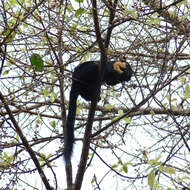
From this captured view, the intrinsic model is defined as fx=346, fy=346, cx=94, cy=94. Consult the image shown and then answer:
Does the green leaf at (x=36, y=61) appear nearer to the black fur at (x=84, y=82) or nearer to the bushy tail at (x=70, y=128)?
the black fur at (x=84, y=82)

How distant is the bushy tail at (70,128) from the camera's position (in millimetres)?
3012

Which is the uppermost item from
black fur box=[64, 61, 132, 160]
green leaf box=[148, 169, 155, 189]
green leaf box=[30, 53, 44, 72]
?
black fur box=[64, 61, 132, 160]

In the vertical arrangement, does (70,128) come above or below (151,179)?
above

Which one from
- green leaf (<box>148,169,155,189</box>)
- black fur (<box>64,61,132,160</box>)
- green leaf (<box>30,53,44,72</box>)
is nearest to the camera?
green leaf (<box>148,169,155,189</box>)

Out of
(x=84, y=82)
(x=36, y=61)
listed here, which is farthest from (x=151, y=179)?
(x=84, y=82)

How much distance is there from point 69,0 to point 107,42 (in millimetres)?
602

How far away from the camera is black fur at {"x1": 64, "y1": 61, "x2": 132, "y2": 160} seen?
312 centimetres

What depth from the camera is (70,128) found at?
3.19m

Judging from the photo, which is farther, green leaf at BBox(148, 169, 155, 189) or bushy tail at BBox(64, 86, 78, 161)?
bushy tail at BBox(64, 86, 78, 161)

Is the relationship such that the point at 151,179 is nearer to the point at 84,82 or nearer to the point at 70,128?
the point at 70,128

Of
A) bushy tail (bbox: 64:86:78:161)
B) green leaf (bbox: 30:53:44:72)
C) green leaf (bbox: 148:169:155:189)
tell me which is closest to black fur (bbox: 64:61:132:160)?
bushy tail (bbox: 64:86:78:161)

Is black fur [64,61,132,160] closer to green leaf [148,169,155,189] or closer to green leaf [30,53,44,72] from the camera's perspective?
green leaf [30,53,44,72]

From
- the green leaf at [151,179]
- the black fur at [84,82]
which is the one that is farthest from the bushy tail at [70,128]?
the green leaf at [151,179]

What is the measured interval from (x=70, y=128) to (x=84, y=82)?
0.55m
